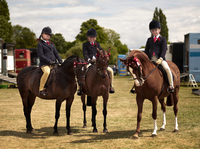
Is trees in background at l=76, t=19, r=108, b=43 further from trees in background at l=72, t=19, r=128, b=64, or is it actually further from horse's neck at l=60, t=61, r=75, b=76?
horse's neck at l=60, t=61, r=75, b=76

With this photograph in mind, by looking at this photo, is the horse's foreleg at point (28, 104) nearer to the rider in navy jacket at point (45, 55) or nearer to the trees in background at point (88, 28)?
the rider in navy jacket at point (45, 55)

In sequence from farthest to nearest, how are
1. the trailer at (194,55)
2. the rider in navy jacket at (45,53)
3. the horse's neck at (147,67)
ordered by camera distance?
the trailer at (194,55), the rider in navy jacket at (45,53), the horse's neck at (147,67)

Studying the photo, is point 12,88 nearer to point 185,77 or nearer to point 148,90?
point 185,77

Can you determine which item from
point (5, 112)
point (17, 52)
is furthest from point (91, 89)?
point (17, 52)

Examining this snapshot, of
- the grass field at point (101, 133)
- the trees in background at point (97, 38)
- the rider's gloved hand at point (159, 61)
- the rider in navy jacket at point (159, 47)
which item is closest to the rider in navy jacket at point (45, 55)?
the grass field at point (101, 133)

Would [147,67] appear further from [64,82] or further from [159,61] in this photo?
[64,82]

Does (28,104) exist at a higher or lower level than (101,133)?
higher

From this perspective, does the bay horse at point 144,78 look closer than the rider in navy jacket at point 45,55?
Yes

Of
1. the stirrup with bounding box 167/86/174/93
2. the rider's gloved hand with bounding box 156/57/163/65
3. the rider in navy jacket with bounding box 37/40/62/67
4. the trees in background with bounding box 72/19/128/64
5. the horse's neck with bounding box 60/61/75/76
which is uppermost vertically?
the trees in background with bounding box 72/19/128/64

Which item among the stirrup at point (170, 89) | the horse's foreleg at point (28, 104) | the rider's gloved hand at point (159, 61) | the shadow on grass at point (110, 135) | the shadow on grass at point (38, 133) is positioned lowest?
the shadow on grass at point (38, 133)

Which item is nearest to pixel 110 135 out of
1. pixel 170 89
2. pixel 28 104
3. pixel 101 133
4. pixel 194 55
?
pixel 101 133

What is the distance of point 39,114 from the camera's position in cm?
1130

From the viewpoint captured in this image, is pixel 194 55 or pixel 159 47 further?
pixel 194 55

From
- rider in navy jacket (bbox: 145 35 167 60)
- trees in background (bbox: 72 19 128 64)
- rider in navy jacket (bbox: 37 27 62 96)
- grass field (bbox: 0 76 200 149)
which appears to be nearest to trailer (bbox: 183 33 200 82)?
grass field (bbox: 0 76 200 149)
